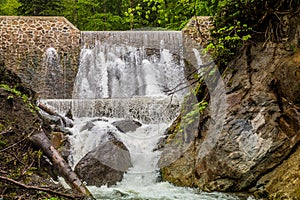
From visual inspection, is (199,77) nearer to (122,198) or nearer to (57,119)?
(122,198)

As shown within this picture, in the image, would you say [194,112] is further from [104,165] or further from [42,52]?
[42,52]

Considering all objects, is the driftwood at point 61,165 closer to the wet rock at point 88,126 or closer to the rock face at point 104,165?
the rock face at point 104,165

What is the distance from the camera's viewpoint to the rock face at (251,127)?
4062 millimetres

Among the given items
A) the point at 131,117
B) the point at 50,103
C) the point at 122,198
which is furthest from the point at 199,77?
the point at 50,103

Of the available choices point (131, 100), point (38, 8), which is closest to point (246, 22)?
point (131, 100)

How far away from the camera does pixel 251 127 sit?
4371mm

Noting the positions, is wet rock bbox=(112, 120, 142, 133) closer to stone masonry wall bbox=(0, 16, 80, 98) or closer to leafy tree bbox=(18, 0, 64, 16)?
stone masonry wall bbox=(0, 16, 80, 98)

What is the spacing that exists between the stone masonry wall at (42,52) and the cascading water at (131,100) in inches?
16.6

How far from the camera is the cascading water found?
5382mm

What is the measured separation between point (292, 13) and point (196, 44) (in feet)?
27.1

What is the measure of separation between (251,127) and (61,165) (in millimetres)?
2517

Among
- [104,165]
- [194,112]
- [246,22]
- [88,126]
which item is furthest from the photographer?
[88,126]

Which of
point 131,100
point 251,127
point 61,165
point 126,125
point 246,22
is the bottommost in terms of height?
point 126,125

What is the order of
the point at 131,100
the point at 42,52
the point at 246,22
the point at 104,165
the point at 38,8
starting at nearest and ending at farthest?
the point at 246,22, the point at 104,165, the point at 131,100, the point at 42,52, the point at 38,8
